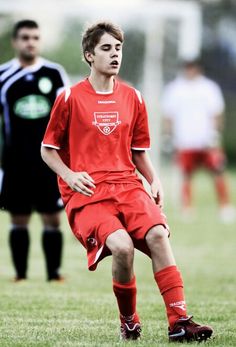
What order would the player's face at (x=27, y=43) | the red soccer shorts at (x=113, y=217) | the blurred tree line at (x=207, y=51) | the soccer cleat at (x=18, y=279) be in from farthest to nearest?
the blurred tree line at (x=207, y=51) < the soccer cleat at (x=18, y=279) < the player's face at (x=27, y=43) < the red soccer shorts at (x=113, y=217)

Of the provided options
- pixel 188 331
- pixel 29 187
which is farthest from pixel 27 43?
pixel 188 331

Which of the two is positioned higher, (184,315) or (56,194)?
(56,194)

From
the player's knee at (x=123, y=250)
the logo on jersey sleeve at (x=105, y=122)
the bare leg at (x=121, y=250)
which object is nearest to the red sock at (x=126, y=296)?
the bare leg at (x=121, y=250)

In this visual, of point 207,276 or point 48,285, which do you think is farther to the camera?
point 207,276

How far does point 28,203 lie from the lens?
9.15m

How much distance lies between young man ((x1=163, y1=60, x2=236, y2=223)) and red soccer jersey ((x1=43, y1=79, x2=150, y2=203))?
33.8 ft

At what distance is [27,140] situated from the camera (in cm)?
902

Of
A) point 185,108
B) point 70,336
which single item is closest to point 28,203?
point 70,336

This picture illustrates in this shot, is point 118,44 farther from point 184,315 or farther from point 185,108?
point 185,108

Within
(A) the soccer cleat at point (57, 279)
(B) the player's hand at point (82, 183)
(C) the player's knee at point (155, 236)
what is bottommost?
(A) the soccer cleat at point (57, 279)

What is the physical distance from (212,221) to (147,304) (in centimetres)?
847

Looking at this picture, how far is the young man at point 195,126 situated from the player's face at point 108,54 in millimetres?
10371

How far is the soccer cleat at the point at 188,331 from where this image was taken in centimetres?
576

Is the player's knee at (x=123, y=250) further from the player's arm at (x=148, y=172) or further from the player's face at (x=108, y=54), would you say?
the player's face at (x=108, y=54)
